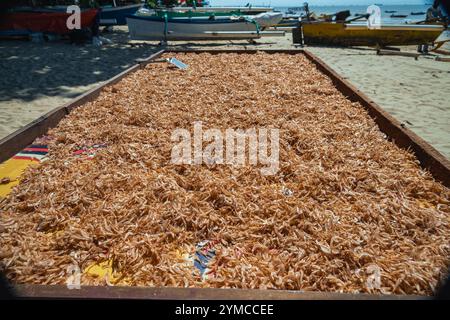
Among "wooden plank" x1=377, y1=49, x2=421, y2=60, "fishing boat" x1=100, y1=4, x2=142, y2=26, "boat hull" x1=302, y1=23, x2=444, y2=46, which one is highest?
"fishing boat" x1=100, y1=4, x2=142, y2=26

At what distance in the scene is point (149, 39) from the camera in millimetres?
20094

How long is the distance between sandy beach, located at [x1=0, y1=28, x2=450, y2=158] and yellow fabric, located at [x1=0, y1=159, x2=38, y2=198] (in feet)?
4.86

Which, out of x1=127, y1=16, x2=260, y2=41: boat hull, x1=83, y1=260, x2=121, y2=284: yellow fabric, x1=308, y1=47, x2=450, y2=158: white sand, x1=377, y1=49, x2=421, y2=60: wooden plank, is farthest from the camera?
x1=127, y1=16, x2=260, y2=41: boat hull

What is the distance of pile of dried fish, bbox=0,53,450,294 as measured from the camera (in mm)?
2889

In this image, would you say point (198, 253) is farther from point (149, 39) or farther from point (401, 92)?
point (149, 39)

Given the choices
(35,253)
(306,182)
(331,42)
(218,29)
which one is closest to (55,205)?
(35,253)

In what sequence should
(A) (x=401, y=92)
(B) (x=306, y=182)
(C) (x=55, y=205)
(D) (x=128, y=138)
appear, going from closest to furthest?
(C) (x=55, y=205) → (B) (x=306, y=182) → (D) (x=128, y=138) → (A) (x=401, y=92)

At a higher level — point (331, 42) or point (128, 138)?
point (331, 42)

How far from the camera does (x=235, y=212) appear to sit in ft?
12.3

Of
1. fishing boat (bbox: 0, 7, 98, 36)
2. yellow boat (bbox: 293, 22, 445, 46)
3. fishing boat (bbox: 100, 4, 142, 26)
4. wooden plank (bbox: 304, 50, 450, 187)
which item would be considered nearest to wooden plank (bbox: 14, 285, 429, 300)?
wooden plank (bbox: 304, 50, 450, 187)

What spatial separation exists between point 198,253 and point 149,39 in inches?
787

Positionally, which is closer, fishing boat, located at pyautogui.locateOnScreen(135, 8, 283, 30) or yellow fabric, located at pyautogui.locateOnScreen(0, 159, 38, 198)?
yellow fabric, located at pyautogui.locateOnScreen(0, 159, 38, 198)

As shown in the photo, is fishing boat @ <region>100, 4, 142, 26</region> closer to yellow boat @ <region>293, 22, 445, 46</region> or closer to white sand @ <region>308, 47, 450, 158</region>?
yellow boat @ <region>293, 22, 445, 46</region>

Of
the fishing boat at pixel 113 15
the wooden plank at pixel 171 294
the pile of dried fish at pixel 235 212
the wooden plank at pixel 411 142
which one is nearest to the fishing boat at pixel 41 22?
the fishing boat at pixel 113 15
